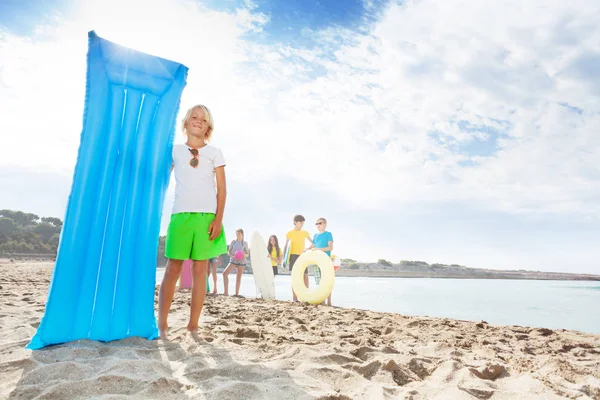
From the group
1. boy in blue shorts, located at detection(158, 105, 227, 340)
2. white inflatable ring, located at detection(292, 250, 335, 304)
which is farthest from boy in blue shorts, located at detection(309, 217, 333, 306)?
boy in blue shorts, located at detection(158, 105, 227, 340)

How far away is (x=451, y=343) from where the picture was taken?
122 inches

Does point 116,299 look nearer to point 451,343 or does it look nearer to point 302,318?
point 302,318

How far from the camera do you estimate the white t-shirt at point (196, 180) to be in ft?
9.14

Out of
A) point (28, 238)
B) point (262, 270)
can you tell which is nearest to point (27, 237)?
point (28, 238)

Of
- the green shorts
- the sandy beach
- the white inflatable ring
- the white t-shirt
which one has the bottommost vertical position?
the sandy beach

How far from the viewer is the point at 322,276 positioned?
21.2 feet

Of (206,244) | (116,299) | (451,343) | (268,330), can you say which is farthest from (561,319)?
(116,299)

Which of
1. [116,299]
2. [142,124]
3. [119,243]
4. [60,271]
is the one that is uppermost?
[142,124]

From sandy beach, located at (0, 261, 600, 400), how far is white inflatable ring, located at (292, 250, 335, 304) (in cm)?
298

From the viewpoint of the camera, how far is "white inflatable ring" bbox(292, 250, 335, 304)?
6.46 m

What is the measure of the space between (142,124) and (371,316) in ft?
11.1

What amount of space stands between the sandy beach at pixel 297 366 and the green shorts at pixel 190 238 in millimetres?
604

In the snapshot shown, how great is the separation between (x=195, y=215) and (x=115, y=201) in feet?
1.83

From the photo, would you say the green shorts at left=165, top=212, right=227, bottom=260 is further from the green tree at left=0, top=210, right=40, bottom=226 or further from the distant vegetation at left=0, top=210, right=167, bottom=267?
the green tree at left=0, top=210, right=40, bottom=226
